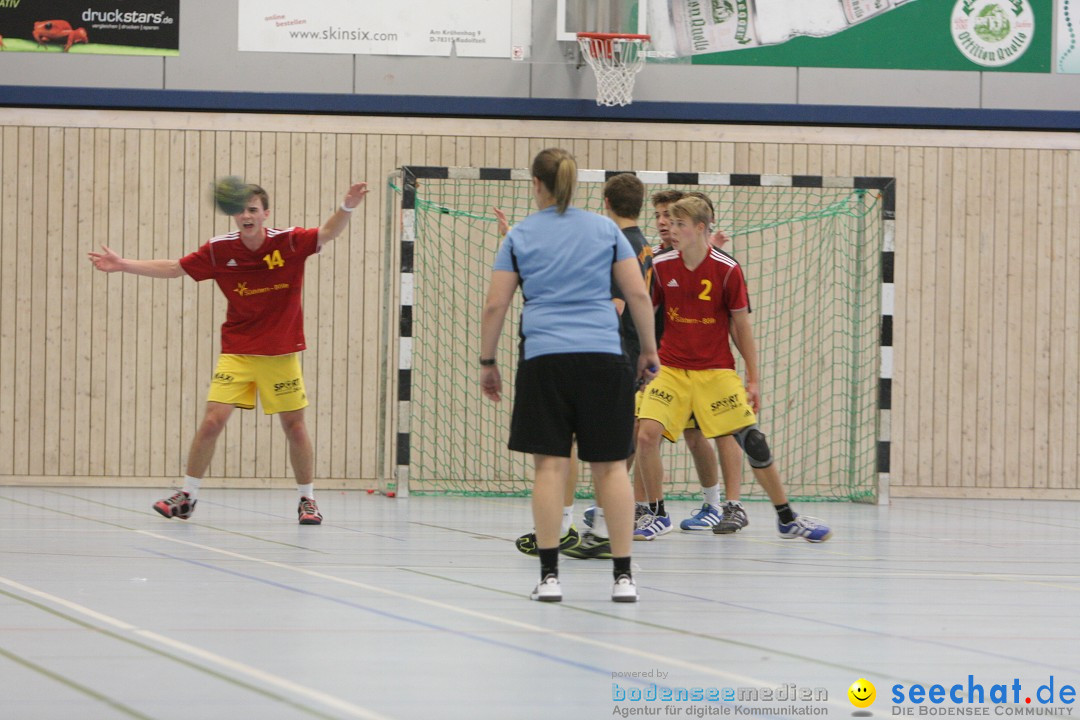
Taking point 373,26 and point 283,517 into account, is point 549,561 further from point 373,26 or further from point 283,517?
point 373,26

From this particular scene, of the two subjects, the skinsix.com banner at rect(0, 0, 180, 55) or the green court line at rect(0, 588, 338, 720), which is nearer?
the green court line at rect(0, 588, 338, 720)

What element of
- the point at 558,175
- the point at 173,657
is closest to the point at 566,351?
the point at 558,175

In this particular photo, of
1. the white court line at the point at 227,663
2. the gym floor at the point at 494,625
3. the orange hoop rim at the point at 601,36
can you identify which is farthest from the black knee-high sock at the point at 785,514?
the orange hoop rim at the point at 601,36

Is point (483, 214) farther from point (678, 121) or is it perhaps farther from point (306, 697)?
point (306, 697)

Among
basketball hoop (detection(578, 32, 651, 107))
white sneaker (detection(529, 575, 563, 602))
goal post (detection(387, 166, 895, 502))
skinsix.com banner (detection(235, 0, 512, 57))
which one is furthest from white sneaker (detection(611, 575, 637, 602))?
skinsix.com banner (detection(235, 0, 512, 57))

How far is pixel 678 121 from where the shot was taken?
39.4 ft

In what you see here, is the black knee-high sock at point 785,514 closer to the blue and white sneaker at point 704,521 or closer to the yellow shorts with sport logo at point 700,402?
the yellow shorts with sport logo at point 700,402

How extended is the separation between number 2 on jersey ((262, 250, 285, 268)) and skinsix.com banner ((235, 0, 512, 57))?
163 inches

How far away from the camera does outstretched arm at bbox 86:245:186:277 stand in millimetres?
7859

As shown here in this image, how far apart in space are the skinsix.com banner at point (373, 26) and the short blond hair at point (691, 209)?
15.9 ft

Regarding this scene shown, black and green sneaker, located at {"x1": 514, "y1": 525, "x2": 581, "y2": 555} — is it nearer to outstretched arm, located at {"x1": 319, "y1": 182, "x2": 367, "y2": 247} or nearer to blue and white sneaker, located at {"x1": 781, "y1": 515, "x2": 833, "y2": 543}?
blue and white sneaker, located at {"x1": 781, "y1": 515, "x2": 833, "y2": 543}

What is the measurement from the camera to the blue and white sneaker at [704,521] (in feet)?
27.3

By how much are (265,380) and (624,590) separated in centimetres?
385

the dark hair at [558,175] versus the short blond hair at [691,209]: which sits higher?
the short blond hair at [691,209]
